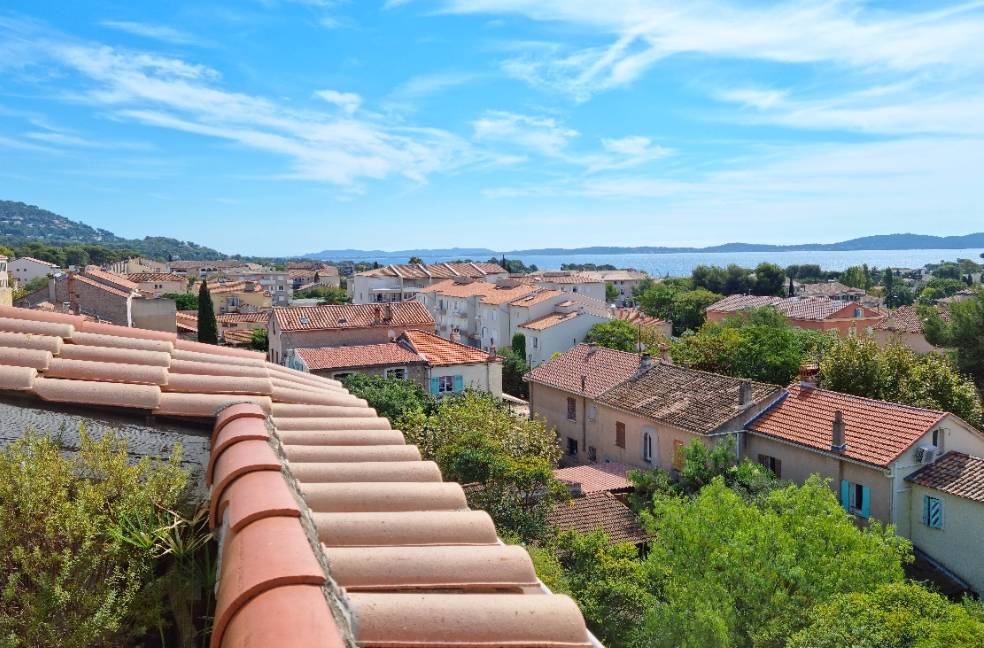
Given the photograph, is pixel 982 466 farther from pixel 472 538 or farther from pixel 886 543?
pixel 472 538

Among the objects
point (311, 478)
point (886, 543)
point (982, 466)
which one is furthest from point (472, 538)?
point (982, 466)

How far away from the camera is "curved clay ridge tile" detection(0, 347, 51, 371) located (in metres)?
5.00

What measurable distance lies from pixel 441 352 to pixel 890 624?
27780 millimetres

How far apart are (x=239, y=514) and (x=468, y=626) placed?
3.81 feet

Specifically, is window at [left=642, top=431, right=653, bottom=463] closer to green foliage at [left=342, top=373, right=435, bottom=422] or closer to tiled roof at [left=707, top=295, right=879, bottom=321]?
green foliage at [left=342, top=373, right=435, bottom=422]

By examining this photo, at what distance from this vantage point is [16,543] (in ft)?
11.9

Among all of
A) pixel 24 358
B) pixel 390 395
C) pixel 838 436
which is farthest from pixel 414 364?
pixel 24 358

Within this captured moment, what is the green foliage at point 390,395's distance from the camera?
2894cm

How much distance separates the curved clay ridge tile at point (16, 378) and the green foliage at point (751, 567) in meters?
11.7

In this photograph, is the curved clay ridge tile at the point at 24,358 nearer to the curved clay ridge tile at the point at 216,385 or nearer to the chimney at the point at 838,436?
the curved clay ridge tile at the point at 216,385

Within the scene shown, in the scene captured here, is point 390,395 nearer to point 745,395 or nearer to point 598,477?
point 598,477

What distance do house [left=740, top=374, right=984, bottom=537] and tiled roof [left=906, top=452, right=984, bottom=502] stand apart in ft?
0.93

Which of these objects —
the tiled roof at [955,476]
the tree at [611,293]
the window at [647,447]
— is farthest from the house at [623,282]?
the tiled roof at [955,476]

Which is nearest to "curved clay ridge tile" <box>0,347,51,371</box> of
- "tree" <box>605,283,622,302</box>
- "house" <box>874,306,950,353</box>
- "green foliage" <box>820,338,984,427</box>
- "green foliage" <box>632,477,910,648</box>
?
"green foliage" <box>632,477,910,648</box>
